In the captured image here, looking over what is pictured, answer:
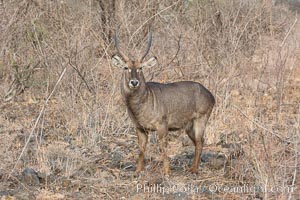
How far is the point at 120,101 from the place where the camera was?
1057cm

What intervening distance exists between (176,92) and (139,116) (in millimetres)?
655

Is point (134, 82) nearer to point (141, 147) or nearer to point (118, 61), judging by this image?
point (118, 61)

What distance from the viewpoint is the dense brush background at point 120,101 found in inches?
285

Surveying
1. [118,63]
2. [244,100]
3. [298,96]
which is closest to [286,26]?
[298,96]

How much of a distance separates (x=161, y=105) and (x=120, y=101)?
261 centimetres

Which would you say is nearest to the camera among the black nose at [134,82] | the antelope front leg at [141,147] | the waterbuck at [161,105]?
the black nose at [134,82]

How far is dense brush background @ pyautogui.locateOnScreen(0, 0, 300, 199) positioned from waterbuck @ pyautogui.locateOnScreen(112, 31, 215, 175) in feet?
1.33

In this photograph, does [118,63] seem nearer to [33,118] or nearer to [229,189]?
[229,189]

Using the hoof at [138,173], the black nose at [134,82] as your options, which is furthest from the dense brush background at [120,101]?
the black nose at [134,82]

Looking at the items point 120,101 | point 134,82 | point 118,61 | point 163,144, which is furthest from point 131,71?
point 120,101

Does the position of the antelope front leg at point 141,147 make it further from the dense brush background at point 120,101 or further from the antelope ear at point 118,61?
the antelope ear at point 118,61

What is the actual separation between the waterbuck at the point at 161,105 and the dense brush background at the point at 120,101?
1.33ft

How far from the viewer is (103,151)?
30.2ft

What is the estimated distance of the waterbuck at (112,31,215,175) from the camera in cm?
786
